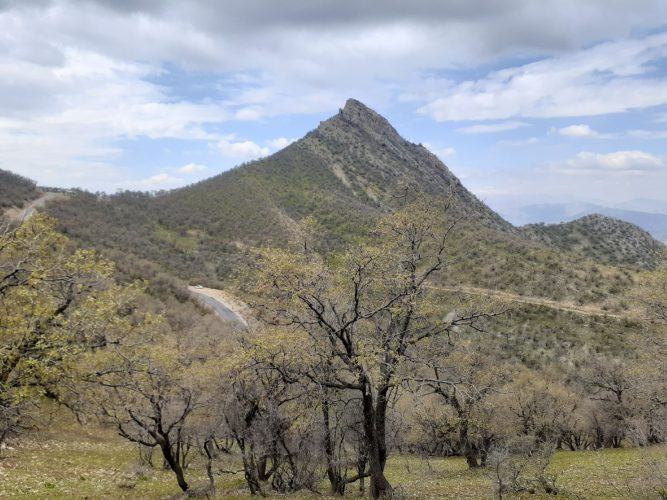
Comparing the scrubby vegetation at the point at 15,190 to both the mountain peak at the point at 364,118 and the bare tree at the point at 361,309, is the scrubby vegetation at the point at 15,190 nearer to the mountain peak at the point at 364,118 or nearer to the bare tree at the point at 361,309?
the bare tree at the point at 361,309

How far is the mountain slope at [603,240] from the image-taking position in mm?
103375

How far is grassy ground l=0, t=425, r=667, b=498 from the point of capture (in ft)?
59.6

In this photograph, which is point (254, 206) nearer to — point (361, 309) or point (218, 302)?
point (218, 302)

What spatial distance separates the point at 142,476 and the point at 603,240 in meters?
117

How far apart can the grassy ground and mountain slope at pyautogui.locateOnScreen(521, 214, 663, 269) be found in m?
83.5

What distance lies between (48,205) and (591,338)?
99084 mm

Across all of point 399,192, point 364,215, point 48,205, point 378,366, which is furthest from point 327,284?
point 48,205

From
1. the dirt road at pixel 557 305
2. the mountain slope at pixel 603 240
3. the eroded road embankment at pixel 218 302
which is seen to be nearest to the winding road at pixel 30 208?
the eroded road embankment at pixel 218 302

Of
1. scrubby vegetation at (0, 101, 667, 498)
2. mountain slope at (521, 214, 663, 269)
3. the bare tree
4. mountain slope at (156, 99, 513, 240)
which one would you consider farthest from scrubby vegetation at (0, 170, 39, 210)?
mountain slope at (521, 214, 663, 269)

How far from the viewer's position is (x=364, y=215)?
318ft

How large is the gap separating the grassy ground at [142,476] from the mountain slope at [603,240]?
83.5 m

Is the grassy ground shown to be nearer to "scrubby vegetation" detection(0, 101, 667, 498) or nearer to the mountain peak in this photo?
"scrubby vegetation" detection(0, 101, 667, 498)

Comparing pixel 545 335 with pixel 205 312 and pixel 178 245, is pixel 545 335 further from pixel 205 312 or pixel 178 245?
pixel 178 245

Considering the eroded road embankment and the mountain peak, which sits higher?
the mountain peak
